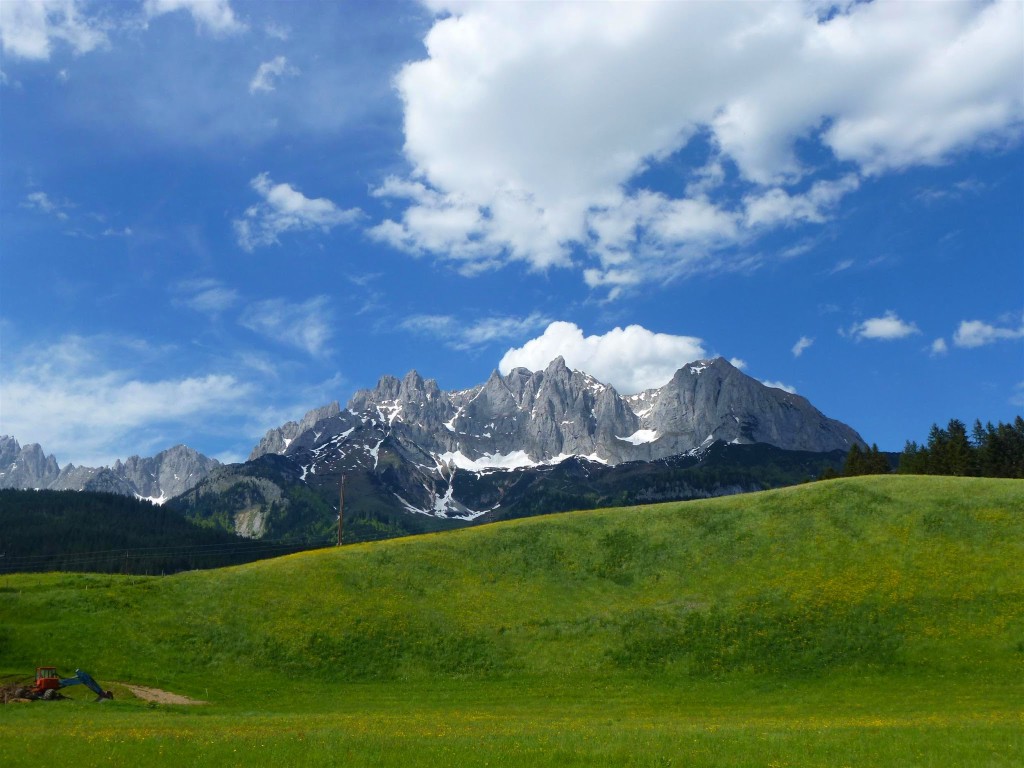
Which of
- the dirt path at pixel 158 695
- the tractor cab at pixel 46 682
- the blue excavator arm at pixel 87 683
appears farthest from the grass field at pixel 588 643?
the tractor cab at pixel 46 682

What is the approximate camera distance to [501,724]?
35.4 m

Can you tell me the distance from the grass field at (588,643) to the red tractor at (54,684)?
32.2 inches

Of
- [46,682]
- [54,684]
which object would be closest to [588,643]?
[54,684]

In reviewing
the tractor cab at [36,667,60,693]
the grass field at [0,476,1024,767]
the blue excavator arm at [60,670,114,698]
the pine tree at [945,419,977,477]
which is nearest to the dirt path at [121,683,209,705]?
the grass field at [0,476,1024,767]

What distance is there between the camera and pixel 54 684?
4222 cm

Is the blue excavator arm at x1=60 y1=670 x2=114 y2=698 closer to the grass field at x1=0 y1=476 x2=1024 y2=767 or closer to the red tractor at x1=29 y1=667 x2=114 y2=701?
the red tractor at x1=29 y1=667 x2=114 y2=701

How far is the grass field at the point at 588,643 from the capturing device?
27562mm

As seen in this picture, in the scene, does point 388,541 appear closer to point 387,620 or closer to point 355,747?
point 387,620

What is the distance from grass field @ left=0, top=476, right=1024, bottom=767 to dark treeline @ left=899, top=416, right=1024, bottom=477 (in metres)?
67.9

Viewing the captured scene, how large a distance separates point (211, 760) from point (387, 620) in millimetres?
37965

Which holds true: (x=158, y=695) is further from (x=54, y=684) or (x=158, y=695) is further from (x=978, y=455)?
(x=978, y=455)

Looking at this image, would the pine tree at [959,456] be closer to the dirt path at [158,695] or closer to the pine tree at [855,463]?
the pine tree at [855,463]

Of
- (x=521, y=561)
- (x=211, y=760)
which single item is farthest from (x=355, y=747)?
(x=521, y=561)

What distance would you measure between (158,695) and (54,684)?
5.91m
